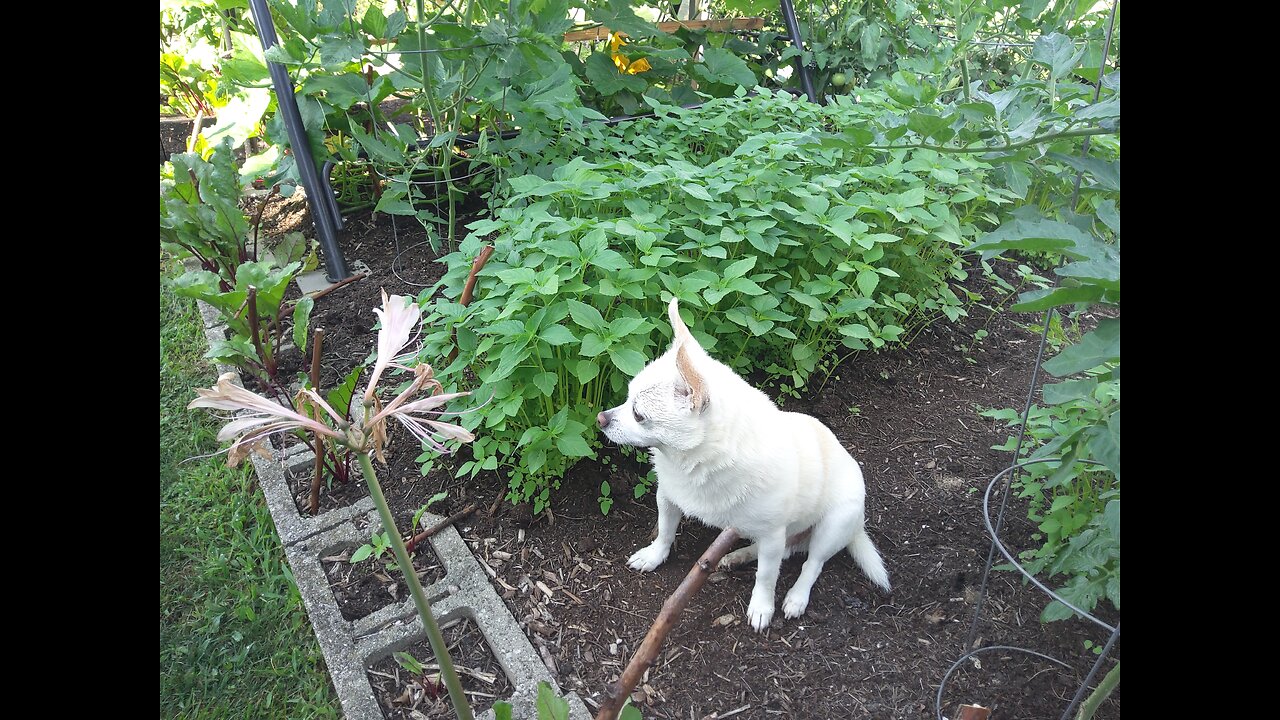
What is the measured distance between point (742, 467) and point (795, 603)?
0.60 meters

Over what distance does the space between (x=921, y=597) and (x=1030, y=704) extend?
1.49 feet

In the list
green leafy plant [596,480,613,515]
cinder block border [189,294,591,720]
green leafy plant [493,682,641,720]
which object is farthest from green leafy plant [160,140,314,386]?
green leafy plant [493,682,641,720]

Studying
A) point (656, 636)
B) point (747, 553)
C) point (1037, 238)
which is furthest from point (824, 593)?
point (1037, 238)

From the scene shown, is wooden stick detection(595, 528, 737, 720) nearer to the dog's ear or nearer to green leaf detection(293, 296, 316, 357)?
the dog's ear

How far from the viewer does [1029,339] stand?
4020 millimetres

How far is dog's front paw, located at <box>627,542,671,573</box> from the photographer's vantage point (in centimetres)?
253

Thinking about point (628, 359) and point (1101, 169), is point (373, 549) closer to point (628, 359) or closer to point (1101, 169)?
point (628, 359)

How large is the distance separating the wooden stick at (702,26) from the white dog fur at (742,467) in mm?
3643

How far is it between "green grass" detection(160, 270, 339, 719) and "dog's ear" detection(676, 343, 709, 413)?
1370mm

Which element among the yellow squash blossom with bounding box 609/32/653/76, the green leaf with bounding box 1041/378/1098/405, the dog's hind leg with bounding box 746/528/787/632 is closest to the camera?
the green leaf with bounding box 1041/378/1098/405

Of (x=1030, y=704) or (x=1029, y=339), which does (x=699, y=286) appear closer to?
(x=1030, y=704)

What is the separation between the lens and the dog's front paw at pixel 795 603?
2.40 metres
